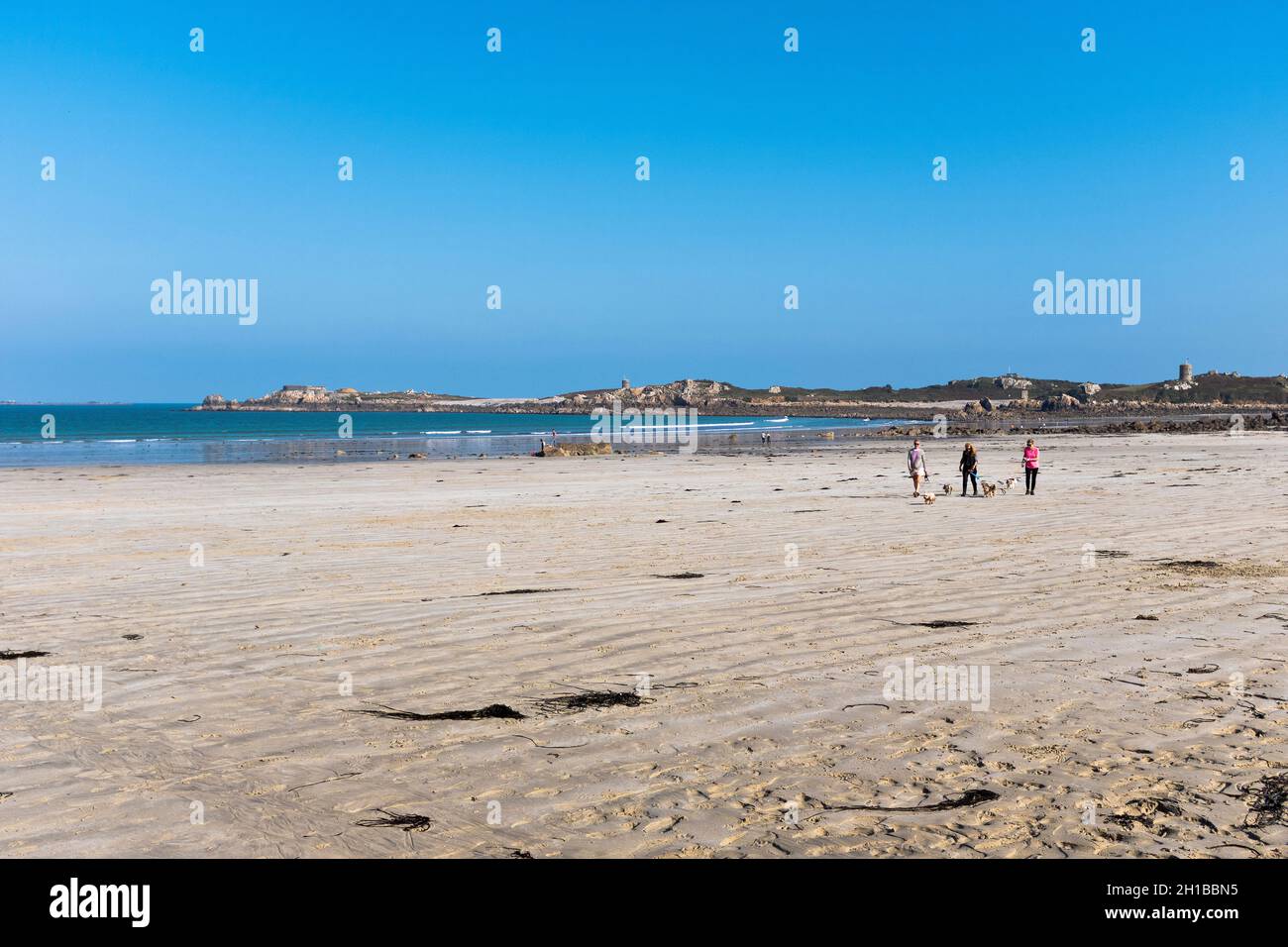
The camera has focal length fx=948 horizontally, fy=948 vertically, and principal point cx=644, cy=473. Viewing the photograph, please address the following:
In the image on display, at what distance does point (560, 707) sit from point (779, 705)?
150 centimetres

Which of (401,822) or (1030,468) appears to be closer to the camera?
(401,822)

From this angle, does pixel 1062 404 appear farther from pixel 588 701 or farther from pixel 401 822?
pixel 401 822

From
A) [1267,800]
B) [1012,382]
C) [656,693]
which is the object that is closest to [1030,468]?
[656,693]

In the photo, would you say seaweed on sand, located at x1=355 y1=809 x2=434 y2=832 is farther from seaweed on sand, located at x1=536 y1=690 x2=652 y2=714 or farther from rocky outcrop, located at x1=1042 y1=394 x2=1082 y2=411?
rocky outcrop, located at x1=1042 y1=394 x2=1082 y2=411

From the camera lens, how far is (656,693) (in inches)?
268

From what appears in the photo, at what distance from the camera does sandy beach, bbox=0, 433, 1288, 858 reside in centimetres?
466

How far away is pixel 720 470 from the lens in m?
35.0

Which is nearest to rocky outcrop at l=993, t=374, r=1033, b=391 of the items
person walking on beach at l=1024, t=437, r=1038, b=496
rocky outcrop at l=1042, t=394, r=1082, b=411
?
rocky outcrop at l=1042, t=394, r=1082, b=411
